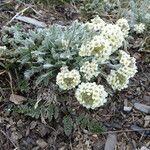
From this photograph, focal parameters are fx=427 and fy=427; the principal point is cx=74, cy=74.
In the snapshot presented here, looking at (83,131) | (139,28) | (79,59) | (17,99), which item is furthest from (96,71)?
(139,28)

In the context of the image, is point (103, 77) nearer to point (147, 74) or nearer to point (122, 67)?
point (122, 67)

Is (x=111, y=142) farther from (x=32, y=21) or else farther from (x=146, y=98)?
(x=32, y=21)

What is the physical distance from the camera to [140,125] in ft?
12.0

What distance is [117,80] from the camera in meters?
3.64

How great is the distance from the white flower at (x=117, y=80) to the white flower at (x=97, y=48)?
0.18 meters

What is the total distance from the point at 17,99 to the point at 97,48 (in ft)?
2.75

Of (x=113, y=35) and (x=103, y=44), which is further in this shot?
(x=113, y=35)

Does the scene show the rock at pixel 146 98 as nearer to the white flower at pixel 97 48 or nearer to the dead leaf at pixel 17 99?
the white flower at pixel 97 48

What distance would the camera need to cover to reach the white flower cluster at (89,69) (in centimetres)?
357

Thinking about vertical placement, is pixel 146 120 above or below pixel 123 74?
below

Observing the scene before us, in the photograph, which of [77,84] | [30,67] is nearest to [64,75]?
[77,84]

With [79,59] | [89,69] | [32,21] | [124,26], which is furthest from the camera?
[32,21]

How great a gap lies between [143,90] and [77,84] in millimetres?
726

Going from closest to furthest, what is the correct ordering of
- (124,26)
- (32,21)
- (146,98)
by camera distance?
1. (146,98)
2. (124,26)
3. (32,21)
